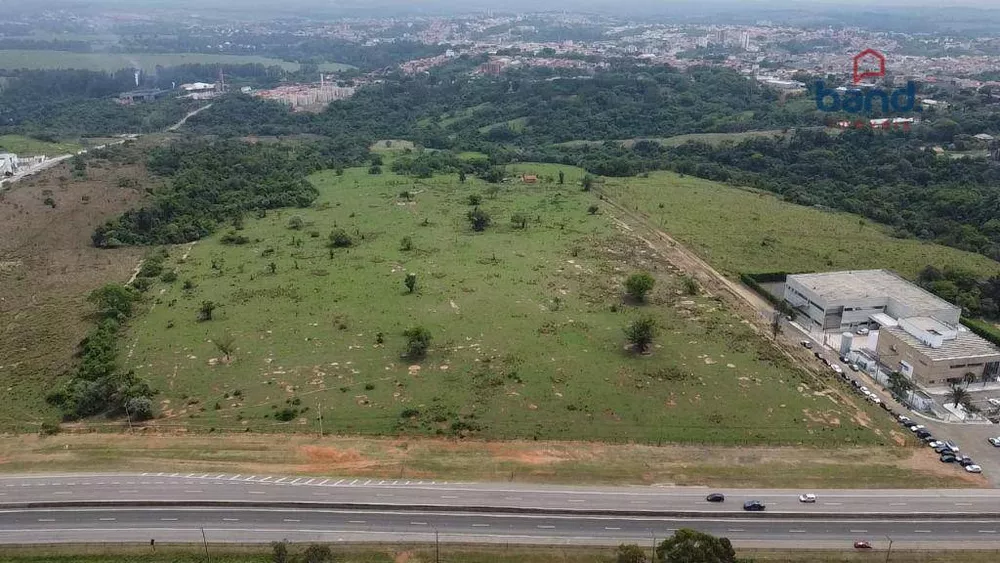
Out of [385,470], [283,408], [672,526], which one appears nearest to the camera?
[672,526]

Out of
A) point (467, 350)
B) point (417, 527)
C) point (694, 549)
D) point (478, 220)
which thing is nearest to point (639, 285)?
point (467, 350)

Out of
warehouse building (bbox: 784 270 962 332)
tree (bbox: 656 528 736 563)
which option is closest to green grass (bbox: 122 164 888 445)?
warehouse building (bbox: 784 270 962 332)

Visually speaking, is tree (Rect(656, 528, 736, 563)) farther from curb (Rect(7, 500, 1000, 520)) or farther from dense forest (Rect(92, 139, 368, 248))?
dense forest (Rect(92, 139, 368, 248))

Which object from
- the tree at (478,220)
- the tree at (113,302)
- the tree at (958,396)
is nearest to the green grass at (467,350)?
the tree at (113,302)

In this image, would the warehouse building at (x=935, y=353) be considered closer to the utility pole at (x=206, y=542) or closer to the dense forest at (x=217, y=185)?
the utility pole at (x=206, y=542)

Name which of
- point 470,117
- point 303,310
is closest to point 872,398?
point 303,310

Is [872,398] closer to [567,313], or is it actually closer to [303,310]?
[567,313]
